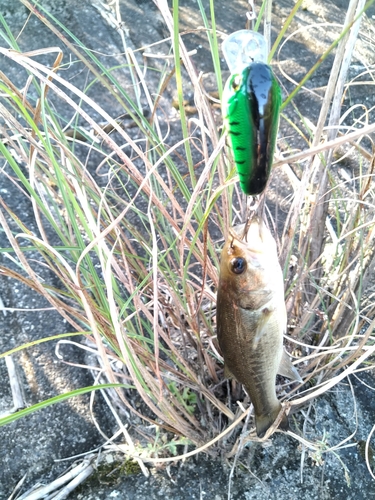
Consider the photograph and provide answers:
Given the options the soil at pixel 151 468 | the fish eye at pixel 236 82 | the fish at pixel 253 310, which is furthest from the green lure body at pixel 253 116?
the soil at pixel 151 468

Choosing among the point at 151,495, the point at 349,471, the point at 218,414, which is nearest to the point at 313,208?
the point at 218,414

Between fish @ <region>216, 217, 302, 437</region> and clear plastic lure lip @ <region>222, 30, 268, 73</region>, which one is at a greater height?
clear plastic lure lip @ <region>222, 30, 268, 73</region>

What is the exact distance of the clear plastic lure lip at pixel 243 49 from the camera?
459 millimetres

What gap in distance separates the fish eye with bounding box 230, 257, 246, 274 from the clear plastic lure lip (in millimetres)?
295

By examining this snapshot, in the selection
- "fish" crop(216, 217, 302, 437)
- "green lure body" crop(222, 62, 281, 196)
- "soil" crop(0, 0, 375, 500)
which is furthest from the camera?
"soil" crop(0, 0, 375, 500)

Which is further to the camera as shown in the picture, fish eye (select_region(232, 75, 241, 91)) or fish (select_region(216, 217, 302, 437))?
fish (select_region(216, 217, 302, 437))

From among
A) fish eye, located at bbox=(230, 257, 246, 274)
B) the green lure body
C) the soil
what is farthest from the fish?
the soil

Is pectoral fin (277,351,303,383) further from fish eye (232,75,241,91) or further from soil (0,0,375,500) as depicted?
fish eye (232,75,241,91)

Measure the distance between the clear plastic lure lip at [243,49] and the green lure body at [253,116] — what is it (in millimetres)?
43

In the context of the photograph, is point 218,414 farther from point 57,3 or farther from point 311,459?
point 57,3

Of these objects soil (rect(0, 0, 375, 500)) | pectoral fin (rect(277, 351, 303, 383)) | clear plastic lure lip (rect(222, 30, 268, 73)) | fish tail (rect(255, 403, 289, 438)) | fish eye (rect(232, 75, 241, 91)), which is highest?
clear plastic lure lip (rect(222, 30, 268, 73))

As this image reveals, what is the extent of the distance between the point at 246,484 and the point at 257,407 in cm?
30

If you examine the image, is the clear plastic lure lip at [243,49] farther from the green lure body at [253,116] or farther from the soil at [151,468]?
the soil at [151,468]

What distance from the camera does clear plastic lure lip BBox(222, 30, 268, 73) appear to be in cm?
46
